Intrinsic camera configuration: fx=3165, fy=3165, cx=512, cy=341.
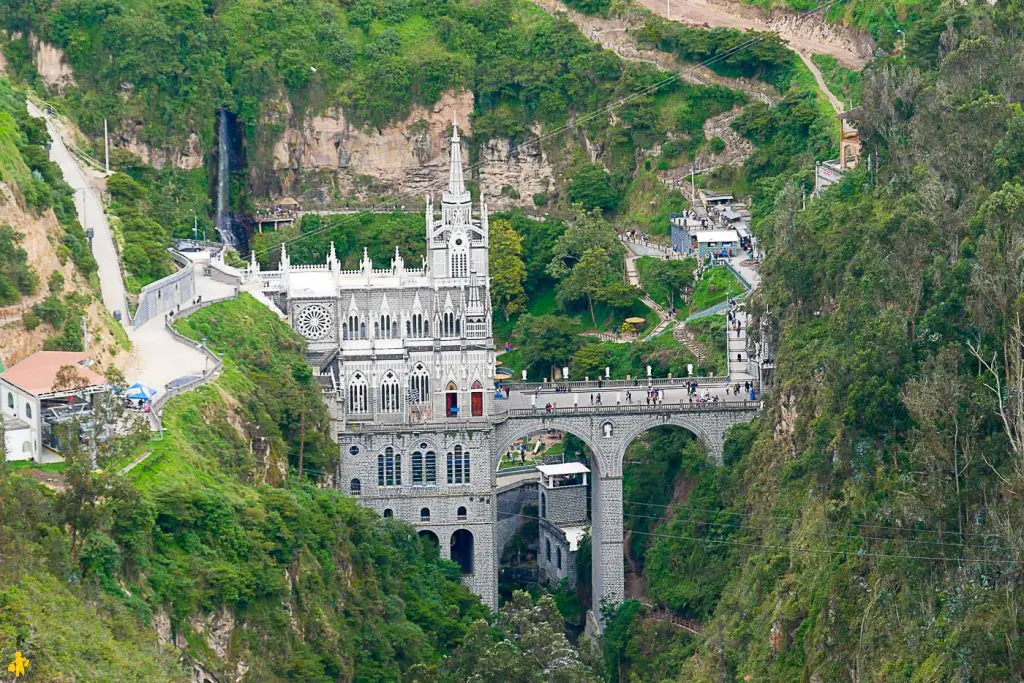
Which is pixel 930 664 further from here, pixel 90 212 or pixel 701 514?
pixel 90 212

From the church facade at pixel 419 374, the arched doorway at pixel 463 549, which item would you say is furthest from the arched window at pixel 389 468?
the arched doorway at pixel 463 549

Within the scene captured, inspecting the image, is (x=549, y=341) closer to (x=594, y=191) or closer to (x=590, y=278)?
(x=590, y=278)

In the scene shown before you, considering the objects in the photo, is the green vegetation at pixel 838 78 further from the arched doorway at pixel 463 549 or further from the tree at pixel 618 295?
the arched doorway at pixel 463 549

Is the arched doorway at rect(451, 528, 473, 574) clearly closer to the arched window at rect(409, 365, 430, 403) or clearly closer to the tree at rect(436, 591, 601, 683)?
the arched window at rect(409, 365, 430, 403)

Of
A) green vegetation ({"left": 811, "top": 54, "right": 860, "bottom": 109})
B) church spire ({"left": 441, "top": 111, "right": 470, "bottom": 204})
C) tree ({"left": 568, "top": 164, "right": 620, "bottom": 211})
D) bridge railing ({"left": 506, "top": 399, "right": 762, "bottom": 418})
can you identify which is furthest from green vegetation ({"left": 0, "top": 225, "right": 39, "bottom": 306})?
green vegetation ({"left": 811, "top": 54, "right": 860, "bottom": 109})

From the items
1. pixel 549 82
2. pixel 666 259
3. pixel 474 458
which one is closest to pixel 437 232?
pixel 474 458
